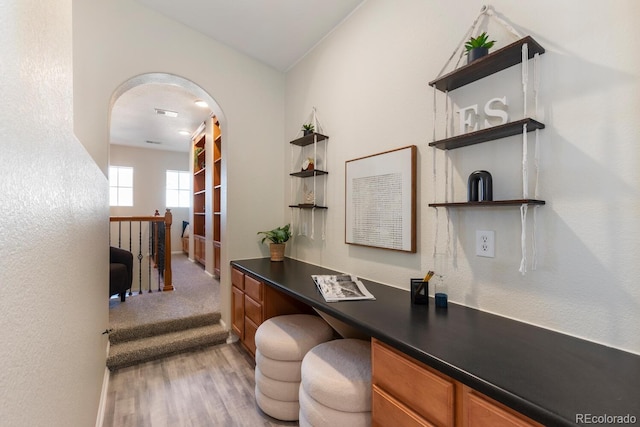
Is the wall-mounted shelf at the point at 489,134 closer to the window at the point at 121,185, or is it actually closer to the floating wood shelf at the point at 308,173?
the floating wood shelf at the point at 308,173

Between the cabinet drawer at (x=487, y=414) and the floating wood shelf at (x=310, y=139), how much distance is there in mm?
2014

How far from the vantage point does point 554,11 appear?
1.15 meters

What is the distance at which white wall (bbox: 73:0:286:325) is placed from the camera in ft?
7.25

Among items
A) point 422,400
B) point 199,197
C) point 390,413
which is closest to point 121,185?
point 199,197

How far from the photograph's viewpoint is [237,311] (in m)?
2.69

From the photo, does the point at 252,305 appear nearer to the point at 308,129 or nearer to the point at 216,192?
the point at 308,129

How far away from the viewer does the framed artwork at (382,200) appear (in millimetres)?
1718

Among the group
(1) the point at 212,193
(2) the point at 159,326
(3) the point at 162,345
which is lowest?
(3) the point at 162,345

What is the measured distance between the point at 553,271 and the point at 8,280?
1626mm

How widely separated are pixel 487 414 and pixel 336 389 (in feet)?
2.29

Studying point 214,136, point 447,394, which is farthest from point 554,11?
point 214,136

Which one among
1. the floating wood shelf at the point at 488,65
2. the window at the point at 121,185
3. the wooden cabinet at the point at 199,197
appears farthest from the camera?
the window at the point at 121,185

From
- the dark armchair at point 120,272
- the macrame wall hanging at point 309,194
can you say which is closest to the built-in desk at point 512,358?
the macrame wall hanging at point 309,194

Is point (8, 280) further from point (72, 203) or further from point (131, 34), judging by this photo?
point (131, 34)
